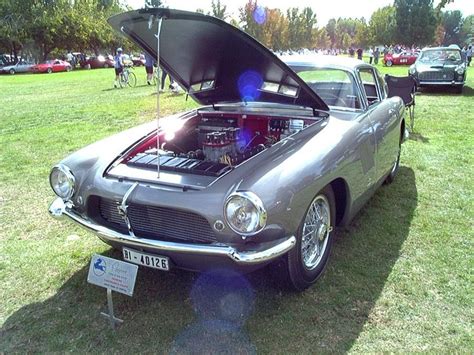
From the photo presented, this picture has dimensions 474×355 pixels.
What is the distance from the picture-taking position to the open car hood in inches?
116

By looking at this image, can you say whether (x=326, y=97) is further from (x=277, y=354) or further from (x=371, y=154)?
(x=277, y=354)

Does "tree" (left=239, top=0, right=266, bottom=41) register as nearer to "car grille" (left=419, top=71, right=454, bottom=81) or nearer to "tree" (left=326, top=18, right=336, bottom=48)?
"car grille" (left=419, top=71, right=454, bottom=81)

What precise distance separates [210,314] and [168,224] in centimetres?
67

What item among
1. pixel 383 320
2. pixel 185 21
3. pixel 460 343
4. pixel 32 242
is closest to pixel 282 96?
pixel 185 21

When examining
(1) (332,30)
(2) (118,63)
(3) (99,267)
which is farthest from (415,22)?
(1) (332,30)

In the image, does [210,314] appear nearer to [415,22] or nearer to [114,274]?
[114,274]

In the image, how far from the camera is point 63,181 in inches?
121

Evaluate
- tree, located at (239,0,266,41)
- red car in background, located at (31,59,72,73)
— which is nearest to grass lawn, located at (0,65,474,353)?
red car in background, located at (31,59,72,73)

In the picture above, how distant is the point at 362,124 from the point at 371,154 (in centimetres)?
27

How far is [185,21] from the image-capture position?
2.90 m

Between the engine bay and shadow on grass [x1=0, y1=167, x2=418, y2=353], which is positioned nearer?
shadow on grass [x1=0, y1=167, x2=418, y2=353]

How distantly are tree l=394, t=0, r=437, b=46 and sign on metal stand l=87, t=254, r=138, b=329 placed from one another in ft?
196

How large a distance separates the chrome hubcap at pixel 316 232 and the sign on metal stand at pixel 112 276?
1119 millimetres

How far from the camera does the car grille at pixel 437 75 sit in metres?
12.8
